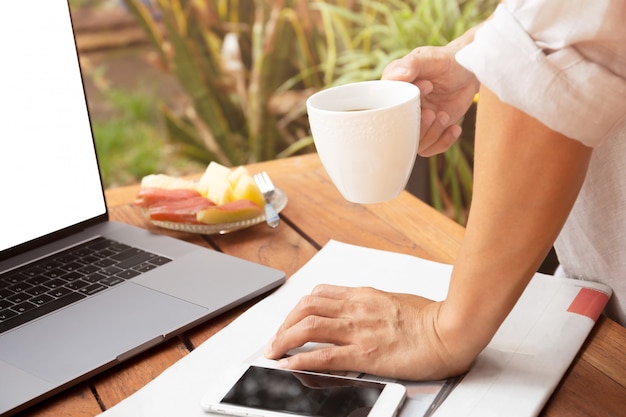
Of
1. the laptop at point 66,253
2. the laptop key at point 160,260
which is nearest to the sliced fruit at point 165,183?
the laptop at point 66,253

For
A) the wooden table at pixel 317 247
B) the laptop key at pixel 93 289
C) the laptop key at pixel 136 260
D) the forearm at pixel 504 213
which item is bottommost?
the wooden table at pixel 317 247

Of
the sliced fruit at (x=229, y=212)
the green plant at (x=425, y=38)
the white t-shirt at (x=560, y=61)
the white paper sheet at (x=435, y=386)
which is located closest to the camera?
the white t-shirt at (x=560, y=61)

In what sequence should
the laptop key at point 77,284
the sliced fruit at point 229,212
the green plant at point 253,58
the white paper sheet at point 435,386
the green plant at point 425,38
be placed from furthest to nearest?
1. the green plant at point 253,58
2. the green plant at point 425,38
3. the sliced fruit at point 229,212
4. the laptop key at point 77,284
5. the white paper sheet at point 435,386

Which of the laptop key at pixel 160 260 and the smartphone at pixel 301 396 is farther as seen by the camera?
the laptop key at pixel 160 260

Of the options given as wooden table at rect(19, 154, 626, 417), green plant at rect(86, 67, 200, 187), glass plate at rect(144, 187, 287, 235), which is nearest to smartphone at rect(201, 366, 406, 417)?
wooden table at rect(19, 154, 626, 417)

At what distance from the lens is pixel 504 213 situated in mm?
597

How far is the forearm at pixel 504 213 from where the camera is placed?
566 millimetres

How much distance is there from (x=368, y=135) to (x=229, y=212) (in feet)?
1.45

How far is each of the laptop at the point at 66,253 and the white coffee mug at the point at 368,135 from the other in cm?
22

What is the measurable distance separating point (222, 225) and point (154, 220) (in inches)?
4.3

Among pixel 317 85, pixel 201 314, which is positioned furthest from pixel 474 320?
pixel 317 85

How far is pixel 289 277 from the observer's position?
36.3 inches

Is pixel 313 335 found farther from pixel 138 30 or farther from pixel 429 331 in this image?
pixel 138 30

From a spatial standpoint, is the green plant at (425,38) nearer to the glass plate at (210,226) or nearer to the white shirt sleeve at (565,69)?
the glass plate at (210,226)
